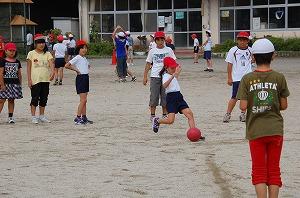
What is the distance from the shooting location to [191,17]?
149 ft

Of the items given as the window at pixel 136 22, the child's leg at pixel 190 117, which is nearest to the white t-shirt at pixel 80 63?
the child's leg at pixel 190 117

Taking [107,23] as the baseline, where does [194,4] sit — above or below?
above

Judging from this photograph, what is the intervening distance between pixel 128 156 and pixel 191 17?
3675cm

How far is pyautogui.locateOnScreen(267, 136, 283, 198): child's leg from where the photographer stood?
6.16 metres

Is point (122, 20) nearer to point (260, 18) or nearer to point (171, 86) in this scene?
point (260, 18)

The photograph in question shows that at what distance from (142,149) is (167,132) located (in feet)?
6.07

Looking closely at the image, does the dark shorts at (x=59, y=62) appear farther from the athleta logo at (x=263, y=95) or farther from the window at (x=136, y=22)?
the window at (x=136, y=22)

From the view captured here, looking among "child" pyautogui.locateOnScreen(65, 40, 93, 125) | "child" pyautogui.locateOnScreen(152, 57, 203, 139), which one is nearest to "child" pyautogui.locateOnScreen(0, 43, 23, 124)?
"child" pyautogui.locateOnScreen(65, 40, 93, 125)

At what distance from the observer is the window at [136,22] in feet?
152

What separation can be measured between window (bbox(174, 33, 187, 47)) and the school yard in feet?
97.7

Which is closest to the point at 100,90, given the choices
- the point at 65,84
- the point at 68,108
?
the point at 65,84

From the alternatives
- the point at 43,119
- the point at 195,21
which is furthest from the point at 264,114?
the point at 195,21

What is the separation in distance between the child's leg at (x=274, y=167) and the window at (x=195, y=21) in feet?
129

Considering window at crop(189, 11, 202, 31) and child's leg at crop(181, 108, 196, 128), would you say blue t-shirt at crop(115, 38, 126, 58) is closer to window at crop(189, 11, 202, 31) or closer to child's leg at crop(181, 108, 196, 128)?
child's leg at crop(181, 108, 196, 128)
